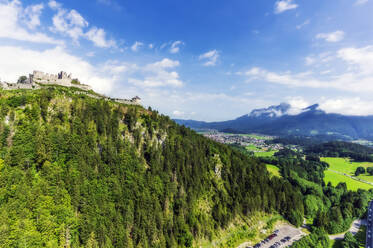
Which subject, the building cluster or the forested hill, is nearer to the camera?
the forested hill

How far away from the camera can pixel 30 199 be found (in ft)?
160

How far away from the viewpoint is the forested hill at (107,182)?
50.3 meters

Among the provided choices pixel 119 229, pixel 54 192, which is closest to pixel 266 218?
pixel 119 229

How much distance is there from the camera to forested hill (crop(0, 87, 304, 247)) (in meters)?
50.3

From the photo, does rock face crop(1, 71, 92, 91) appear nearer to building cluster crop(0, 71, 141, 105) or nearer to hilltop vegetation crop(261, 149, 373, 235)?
building cluster crop(0, 71, 141, 105)

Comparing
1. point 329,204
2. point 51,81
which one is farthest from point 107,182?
point 329,204

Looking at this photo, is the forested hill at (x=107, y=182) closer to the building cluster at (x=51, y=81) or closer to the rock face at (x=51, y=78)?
the building cluster at (x=51, y=81)

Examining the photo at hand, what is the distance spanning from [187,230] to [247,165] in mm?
59228

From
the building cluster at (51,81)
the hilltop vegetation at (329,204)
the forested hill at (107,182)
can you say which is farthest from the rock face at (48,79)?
the hilltop vegetation at (329,204)

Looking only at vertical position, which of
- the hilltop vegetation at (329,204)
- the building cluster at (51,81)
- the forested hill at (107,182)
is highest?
the building cluster at (51,81)

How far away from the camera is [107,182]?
2655 inches

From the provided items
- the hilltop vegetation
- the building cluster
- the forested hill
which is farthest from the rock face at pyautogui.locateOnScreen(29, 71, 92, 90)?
the hilltop vegetation

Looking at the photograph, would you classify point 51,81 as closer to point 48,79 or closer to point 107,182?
point 48,79

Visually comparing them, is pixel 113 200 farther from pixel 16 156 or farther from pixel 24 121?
pixel 24 121
